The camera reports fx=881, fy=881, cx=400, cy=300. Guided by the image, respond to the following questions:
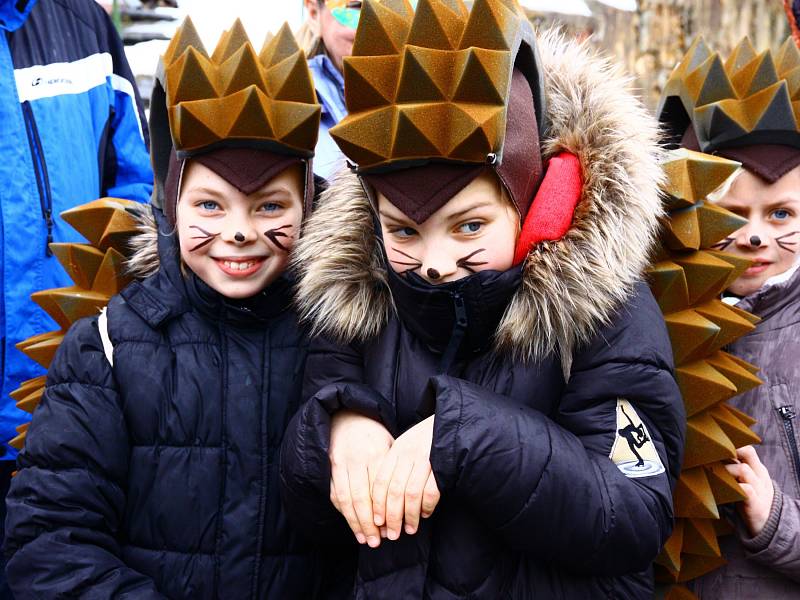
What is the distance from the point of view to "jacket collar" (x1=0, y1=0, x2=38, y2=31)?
8.60 ft

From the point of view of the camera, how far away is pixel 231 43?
2158 millimetres

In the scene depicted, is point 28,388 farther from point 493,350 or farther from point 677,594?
point 677,594

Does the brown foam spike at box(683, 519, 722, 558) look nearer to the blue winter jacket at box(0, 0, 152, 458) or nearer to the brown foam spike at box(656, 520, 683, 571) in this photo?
the brown foam spike at box(656, 520, 683, 571)

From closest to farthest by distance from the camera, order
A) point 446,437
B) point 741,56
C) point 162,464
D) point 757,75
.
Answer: point 446,437 → point 162,464 → point 757,75 → point 741,56

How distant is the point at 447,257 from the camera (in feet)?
5.81

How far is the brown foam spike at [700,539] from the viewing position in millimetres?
2104

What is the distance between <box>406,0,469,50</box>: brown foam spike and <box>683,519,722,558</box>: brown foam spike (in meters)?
1.26

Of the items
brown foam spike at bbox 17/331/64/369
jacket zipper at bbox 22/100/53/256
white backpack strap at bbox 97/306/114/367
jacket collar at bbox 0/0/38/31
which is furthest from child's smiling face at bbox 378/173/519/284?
jacket collar at bbox 0/0/38/31

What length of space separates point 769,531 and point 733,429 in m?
0.27

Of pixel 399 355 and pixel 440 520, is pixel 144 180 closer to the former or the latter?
pixel 399 355

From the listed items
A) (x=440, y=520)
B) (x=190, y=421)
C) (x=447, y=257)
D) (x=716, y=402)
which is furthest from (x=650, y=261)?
(x=190, y=421)

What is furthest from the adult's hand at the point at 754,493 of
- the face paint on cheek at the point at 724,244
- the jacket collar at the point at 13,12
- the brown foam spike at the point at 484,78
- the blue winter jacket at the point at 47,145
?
the jacket collar at the point at 13,12

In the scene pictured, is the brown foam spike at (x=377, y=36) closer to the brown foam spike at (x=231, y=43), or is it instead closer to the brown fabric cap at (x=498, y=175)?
the brown fabric cap at (x=498, y=175)

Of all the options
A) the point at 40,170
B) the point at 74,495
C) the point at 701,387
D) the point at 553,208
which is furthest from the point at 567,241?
the point at 40,170
